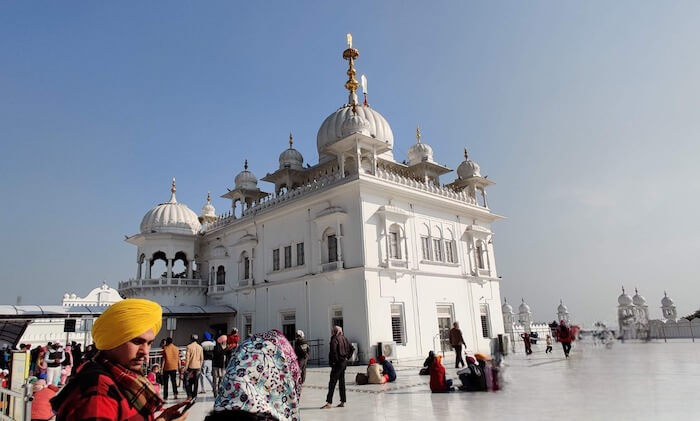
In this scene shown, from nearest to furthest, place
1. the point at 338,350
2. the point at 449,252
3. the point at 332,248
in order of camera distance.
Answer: the point at 338,350 < the point at 332,248 < the point at 449,252

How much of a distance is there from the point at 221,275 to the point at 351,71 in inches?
556

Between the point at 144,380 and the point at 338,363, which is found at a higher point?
the point at 144,380

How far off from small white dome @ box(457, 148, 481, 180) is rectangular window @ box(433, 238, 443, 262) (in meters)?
5.95

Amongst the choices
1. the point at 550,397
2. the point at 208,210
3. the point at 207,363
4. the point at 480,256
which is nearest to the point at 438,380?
the point at 550,397

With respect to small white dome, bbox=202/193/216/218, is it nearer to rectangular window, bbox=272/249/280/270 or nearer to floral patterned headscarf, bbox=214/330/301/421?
rectangular window, bbox=272/249/280/270

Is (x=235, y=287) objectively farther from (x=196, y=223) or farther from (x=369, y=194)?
(x=369, y=194)

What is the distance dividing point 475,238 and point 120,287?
71.0 feet

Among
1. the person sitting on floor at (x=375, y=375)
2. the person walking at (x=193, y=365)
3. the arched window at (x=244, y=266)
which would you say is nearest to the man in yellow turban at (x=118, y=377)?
the person walking at (x=193, y=365)

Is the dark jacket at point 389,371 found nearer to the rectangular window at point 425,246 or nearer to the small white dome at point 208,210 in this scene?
the rectangular window at point 425,246

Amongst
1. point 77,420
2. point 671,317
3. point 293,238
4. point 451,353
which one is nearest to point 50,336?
point 293,238

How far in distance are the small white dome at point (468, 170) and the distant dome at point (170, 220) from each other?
17.0 meters

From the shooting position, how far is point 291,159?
2602 centimetres

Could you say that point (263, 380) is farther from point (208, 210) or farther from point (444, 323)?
point (208, 210)

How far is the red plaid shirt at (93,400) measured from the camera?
1848mm
